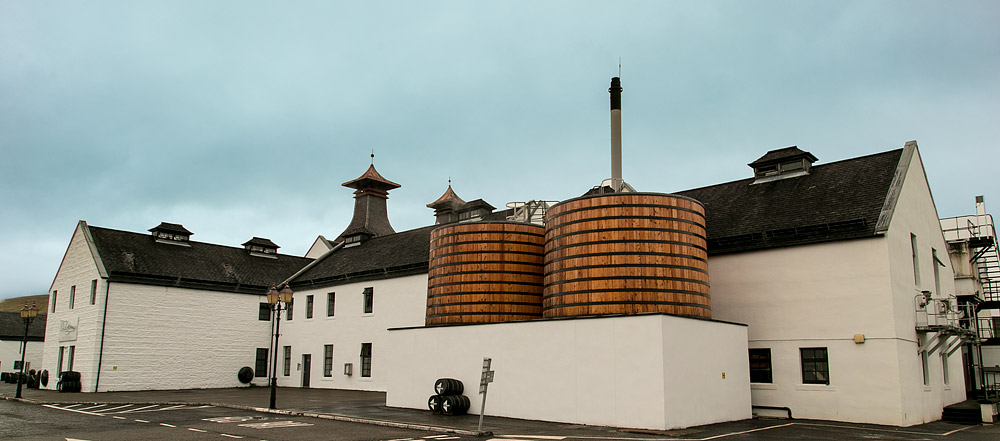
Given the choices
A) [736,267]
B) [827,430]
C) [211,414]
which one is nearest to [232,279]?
[211,414]

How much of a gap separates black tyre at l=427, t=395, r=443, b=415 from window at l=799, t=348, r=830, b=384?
37.3 feet

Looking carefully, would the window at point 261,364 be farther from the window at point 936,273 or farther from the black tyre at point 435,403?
the window at point 936,273

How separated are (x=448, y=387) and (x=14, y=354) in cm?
5561

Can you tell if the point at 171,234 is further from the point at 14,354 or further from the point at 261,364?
the point at 14,354

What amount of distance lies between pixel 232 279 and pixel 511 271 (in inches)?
924

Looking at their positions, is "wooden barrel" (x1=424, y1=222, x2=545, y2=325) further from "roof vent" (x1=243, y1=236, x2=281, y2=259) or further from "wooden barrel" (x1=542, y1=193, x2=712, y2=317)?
"roof vent" (x1=243, y1=236, x2=281, y2=259)

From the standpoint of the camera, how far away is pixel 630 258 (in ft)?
65.3

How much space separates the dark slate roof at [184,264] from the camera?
36750 millimetres

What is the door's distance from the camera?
38.8 m

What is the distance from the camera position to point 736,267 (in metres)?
23.9

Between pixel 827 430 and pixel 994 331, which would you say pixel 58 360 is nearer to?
pixel 827 430

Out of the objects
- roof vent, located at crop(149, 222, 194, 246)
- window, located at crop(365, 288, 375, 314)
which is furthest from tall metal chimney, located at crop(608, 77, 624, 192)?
roof vent, located at crop(149, 222, 194, 246)

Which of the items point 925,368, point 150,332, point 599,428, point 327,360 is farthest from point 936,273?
point 150,332

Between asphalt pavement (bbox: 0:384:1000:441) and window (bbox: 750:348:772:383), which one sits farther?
window (bbox: 750:348:772:383)
